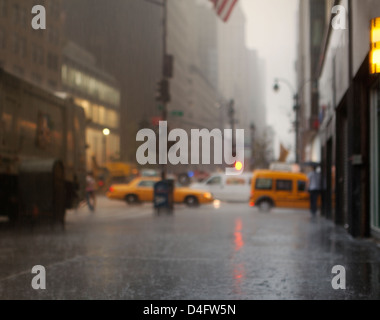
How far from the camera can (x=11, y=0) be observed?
54.8 metres

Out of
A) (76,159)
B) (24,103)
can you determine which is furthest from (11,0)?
(24,103)

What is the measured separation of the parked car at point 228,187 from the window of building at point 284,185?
27.2 ft

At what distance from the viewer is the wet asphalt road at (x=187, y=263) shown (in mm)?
7016

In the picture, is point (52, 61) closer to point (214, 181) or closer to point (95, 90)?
point (95, 90)

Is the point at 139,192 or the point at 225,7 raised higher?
the point at 225,7

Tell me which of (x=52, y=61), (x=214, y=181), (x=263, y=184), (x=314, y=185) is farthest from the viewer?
(x=52, y=61)

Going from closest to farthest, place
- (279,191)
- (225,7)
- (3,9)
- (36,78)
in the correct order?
(225,7)
(279,191)
(3,9)
(36,78)

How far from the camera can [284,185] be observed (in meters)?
27.7

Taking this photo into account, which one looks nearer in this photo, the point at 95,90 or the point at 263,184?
the point at 263,184

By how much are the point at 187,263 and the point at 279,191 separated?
18.6 m

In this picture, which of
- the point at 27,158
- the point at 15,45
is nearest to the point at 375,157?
the point at 27,158

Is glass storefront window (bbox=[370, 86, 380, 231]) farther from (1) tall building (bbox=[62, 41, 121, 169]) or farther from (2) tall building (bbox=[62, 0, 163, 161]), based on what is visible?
(2) tall building (bbox=[62, 0, 163, 161])
